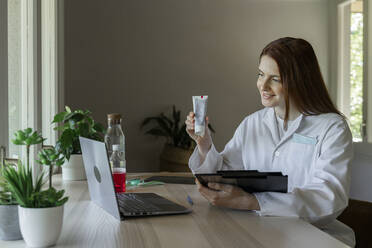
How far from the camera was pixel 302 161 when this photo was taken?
1.82m

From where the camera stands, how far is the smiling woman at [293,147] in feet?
4.65

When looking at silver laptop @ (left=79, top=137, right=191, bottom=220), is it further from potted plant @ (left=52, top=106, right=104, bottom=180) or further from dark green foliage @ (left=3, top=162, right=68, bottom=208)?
potted plant @ (left=52, top=106, right=104, bottom=180)

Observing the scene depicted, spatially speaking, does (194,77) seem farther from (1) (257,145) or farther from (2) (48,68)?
(1) (257,145)

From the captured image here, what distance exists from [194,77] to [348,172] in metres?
3.82

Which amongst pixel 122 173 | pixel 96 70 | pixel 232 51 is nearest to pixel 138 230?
pixel 122 173

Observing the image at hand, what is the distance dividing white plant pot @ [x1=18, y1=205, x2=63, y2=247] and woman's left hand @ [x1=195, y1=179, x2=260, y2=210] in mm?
572

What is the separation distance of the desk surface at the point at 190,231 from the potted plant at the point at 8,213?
0.03 meters

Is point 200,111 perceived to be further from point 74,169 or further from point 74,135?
point 74,169

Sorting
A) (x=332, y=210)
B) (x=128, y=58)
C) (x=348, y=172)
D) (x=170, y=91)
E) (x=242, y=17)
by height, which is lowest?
(x=332, y=210)

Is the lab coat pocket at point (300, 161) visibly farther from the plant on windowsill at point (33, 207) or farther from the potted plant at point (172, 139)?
the potted plant at point (172, 139)

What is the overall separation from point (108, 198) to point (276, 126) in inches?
39.6

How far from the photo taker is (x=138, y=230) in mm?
1162

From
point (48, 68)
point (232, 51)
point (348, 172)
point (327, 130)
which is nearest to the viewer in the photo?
point (348, 172)

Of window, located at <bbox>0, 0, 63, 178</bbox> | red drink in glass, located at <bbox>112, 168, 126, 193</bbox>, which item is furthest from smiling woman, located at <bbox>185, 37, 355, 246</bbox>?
window, located at <bbox>0, 0, 63, 178</bbox>
